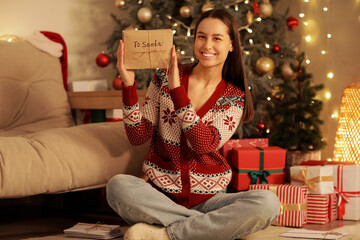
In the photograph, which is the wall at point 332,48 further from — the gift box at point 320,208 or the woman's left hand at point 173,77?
the woman's left hand at point 173,77

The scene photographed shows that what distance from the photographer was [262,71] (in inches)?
117

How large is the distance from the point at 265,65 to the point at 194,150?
1.36 m

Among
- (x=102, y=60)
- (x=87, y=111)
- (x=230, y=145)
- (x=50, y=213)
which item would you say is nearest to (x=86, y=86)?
(x=87, y=111)

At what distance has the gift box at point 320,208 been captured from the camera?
6.93ft

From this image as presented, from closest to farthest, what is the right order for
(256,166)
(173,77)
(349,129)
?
1. (173,77)
2. (256,166)
3. (349,129)

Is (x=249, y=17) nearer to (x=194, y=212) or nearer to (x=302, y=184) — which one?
(x=302, y=184)

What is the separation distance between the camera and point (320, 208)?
2113 millimetres

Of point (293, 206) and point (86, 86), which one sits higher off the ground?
point (86, 86)

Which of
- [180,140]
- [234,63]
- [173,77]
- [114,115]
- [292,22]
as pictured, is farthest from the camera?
[292,22]

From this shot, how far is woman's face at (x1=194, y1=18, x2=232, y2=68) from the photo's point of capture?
6.02ft

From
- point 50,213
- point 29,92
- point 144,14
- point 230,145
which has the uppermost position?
point 144,14

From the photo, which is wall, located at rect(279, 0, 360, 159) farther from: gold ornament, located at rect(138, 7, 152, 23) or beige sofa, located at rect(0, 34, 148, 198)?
beige sofa, located at rect(0, 34, 148, 198)

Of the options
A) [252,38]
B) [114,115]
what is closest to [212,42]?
[114,115]

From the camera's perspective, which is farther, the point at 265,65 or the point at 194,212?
the point at 265,65
